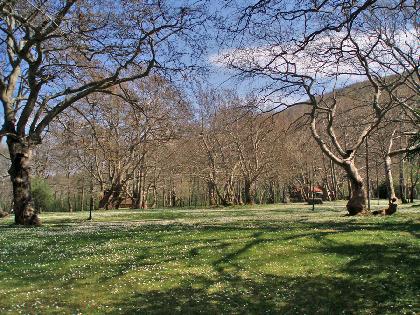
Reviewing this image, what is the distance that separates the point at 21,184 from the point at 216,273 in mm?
→ 13042

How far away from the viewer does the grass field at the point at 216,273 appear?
301 inches

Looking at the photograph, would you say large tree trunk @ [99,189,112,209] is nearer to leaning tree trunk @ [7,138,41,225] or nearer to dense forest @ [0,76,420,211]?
dense forest @ [0,76,420,211]

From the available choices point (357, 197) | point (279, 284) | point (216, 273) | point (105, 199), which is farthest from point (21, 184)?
point (105, 199)

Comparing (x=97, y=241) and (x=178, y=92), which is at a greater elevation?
(x=178, y=92)

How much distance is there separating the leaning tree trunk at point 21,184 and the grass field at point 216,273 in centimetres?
535

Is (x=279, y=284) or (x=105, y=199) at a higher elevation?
(x=105, y=199)

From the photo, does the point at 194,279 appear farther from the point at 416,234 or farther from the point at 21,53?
the point at 21,53

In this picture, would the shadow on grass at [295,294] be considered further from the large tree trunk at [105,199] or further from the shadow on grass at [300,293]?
the large tree trunk at [105,199]

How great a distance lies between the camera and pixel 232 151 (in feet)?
168

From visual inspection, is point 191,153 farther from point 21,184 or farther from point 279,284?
point 279,284

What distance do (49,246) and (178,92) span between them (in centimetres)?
1004

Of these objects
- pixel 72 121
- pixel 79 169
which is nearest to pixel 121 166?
pixel 79 169

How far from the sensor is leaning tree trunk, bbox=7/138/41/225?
1942 cm

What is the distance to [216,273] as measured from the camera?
9680 mm
